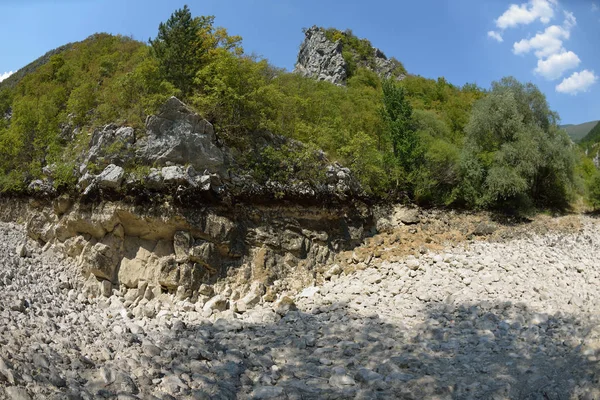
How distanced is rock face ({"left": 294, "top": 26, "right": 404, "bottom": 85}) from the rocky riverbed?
37.1 metres

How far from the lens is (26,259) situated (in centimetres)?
1352

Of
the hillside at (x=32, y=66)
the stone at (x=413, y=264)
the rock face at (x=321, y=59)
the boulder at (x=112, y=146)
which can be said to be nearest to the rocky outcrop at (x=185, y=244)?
the boulder at (x=112, y=146)

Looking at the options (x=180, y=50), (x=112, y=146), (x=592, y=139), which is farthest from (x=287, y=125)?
(x=592, y=139)

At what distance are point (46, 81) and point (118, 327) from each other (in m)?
29.5

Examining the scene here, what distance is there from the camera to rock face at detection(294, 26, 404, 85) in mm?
48812

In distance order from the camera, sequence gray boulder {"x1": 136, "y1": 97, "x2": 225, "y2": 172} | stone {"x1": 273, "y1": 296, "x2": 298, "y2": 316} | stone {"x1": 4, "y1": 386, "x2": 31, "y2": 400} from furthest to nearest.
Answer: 1. gray boulder {"x1": 136, "y1": 97, "x2": 225, "y2": 172}
2. stone {"x1": 273, "y1": 296, "x2": 298, "y2": 316}
3. stone {"x1": 4, "y1": 386, "x2": 31, "y2": 400}

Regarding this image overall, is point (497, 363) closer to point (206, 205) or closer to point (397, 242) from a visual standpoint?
point (397, 242)

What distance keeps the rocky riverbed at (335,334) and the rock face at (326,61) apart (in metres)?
37.1

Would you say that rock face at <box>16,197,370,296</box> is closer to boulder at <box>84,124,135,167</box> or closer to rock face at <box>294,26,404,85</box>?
boulder at <box>84,124,135,167</box>

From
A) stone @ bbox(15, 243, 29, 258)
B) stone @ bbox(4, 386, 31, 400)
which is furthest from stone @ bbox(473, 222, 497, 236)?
stone @ bbox(15, 243, 29, 258)

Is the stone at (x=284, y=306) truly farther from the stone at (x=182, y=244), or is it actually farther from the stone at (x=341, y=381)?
the stone at (x=341, y=381)

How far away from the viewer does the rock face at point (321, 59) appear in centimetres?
4857

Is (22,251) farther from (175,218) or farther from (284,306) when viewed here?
(284,306)

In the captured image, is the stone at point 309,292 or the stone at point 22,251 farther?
the stone at point 22,251
